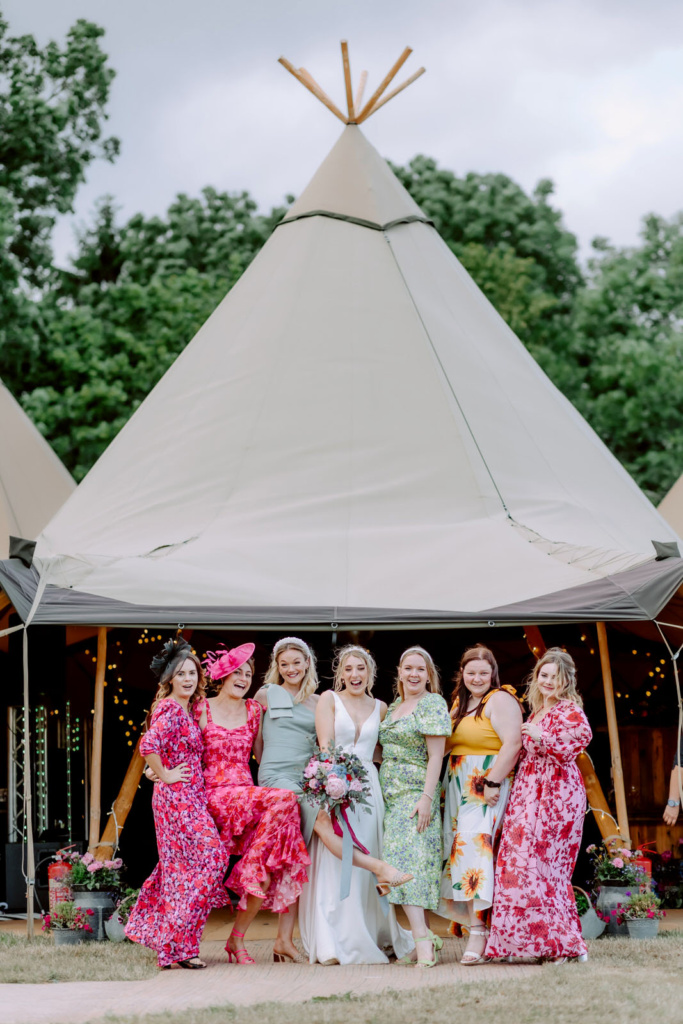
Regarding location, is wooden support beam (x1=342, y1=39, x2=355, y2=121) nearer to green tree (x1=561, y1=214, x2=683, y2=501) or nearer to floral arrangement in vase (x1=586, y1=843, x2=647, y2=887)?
floral arrangement in vase (x1=586, y1=843, x2=647, y2=887)

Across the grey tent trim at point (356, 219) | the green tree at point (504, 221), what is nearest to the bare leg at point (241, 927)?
the grey tent trim at point (356, 219)

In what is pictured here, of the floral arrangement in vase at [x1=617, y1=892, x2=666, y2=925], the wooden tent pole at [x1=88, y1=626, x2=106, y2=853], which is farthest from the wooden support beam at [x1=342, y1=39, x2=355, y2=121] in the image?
the floral arrangement in vase at [x1=617, y1=892, x2=666, y2=925]

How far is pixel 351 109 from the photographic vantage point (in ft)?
36.6

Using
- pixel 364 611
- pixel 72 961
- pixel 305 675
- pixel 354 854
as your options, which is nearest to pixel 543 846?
pixel 354 854

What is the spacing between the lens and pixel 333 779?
20.9ft

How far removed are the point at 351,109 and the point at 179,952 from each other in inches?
280

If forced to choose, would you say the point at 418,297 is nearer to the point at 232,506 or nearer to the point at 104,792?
the point at 232,506

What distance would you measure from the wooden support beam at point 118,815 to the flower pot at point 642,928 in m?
2.93


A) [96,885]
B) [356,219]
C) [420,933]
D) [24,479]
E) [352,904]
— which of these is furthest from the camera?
[24,479]

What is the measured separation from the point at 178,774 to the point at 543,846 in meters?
1.73

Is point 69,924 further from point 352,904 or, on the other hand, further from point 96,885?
point 352,904

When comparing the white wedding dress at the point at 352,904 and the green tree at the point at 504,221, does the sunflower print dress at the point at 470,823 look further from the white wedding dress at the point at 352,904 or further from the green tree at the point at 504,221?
the green tree at the point at 504,221

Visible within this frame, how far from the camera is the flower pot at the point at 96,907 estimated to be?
759cm

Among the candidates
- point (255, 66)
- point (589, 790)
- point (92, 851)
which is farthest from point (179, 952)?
point (255, 66)
